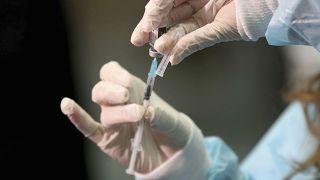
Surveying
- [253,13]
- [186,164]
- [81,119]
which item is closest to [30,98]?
[81,119]

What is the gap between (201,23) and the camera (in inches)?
27.8

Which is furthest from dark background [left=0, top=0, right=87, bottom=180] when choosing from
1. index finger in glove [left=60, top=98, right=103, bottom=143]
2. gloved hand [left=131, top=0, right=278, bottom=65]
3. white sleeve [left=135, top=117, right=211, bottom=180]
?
gloved hand [left=131, top=0, right=278, bottom=65]

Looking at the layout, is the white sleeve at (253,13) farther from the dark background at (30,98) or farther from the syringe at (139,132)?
the dark background at (30,98)

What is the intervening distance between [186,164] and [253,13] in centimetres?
38

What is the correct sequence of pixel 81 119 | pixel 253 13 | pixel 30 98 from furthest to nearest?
pixel 30 98, pixel 81 119, pixel 253 13

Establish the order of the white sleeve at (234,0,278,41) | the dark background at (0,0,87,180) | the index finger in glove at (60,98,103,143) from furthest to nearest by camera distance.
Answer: the dark background at (0,0,87,180) < the index finger in glove at (60,98,103,143) < the white sleeve at (234,0,278,41)

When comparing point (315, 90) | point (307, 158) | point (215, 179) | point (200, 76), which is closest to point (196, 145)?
point (215, 179)

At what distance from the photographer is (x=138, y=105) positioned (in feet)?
2.74

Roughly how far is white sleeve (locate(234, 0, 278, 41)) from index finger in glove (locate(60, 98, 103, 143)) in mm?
322

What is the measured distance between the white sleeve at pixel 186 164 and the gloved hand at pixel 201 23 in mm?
291

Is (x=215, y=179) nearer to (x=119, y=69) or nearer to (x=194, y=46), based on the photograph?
(x=119, y=69)

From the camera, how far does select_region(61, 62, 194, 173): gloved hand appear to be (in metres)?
0.84

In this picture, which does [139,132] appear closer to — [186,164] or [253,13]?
[186,164]

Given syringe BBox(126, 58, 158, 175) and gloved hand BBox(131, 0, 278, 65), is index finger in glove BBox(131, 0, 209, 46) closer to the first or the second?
gloved hand BBox(131, 0, 278, 65)
